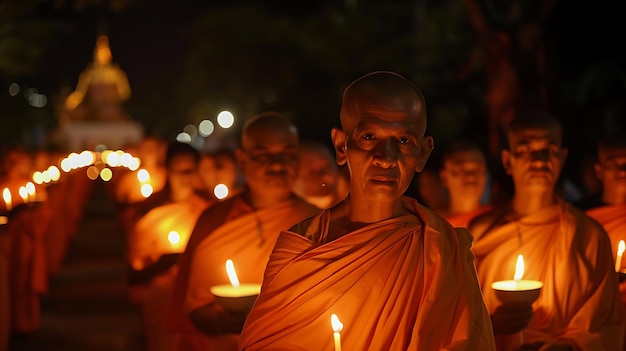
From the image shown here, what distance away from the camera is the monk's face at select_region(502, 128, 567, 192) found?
4.91 metres

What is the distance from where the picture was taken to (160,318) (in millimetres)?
6754

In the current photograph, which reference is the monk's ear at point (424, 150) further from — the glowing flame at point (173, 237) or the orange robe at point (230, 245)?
the glowing flame at point (173, 237)

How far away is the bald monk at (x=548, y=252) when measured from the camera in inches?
179

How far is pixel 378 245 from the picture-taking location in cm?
329

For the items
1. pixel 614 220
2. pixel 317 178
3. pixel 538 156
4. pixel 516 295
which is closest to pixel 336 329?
pixel 516 295

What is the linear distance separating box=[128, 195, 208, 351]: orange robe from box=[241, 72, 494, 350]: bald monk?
3.71 m

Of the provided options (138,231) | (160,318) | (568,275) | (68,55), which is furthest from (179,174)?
(68,55)

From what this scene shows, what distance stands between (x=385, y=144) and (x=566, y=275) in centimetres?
163

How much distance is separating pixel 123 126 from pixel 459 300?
61.7 meters

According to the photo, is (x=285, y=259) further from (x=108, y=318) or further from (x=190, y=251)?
(x=108, y=318)

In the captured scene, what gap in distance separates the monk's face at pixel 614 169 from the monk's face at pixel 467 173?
34.3 inches

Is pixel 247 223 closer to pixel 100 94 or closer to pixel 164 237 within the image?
pixel 164 237

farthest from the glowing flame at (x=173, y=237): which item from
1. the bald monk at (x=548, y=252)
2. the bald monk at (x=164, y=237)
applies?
the bald monk at (x=548, y=252)

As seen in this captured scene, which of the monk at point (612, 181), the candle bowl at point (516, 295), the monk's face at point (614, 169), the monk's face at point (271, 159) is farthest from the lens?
the monk's face at point (614, 169)
